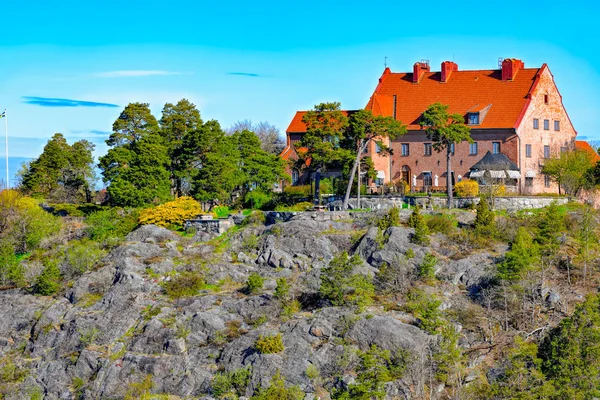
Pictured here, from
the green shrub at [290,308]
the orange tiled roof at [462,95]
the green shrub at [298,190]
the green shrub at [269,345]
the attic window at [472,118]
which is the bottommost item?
the green shrub at [269,345]

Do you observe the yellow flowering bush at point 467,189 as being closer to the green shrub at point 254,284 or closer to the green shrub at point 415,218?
the green shrub at point 415,218

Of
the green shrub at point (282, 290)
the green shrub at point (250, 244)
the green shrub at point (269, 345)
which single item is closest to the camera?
the green shrub at point (269, 345)

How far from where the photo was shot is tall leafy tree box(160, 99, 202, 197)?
Result: 66.1m

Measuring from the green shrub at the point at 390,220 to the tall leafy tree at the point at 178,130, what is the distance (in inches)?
642

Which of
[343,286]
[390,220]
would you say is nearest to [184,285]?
[343,286]

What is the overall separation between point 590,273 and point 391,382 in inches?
575

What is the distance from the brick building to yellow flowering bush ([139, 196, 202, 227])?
50.3ft

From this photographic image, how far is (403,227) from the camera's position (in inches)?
2140

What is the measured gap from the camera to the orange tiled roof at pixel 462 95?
69.7 m

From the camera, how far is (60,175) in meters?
72.1

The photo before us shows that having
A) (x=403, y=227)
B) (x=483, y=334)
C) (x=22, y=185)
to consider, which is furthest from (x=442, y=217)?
(x=22, y=185)

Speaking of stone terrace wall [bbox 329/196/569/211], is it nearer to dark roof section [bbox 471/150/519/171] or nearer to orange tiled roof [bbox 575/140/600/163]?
dark roof section [bbox 471/150/519/171]

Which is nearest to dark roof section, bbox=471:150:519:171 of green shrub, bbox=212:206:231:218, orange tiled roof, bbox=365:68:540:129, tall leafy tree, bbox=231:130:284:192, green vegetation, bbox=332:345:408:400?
orange tiled roof, bbox=365:68:540:129

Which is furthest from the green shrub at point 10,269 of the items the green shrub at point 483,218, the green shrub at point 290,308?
the green shrub at point 483,218
